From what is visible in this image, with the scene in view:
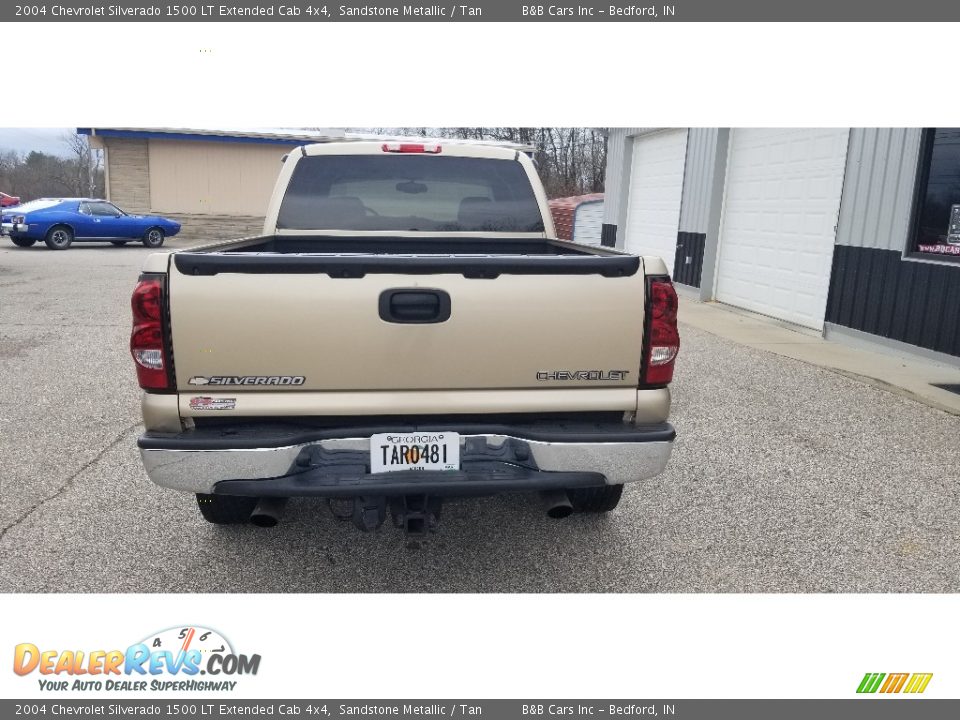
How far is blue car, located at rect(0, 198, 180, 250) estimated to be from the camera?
71.1 ft

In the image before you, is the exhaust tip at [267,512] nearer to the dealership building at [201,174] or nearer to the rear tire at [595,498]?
the rear tire at [595,498]

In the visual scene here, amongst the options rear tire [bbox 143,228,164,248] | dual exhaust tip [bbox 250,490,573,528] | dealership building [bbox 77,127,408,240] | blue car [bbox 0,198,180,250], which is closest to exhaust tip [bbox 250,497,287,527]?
dual exhaust tip [bbox 250,490,573,528]

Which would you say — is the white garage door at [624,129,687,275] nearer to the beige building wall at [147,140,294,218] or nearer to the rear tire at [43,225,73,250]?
the rear tire at [43,225,73,250]

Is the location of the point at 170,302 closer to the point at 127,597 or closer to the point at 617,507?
the point at 127,597

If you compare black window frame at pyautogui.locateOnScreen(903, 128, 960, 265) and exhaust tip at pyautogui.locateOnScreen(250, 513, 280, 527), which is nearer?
exhaust tip at pyautogui.locateOnScreen(250, 513, 280, 527)

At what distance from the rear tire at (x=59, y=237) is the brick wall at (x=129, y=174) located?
7.01 m

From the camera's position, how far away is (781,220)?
1114 centimetres

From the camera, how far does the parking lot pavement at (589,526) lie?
3.52 metres

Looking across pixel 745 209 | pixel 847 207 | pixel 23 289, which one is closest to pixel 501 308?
pixel 847 207

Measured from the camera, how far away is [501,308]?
10.0 feet

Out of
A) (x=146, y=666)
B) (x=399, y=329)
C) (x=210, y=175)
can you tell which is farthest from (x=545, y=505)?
(x=210, y=175)

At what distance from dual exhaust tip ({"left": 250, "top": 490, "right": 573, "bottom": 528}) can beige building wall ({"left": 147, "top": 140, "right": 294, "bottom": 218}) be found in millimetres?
27236

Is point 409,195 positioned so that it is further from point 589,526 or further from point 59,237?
point 59,237

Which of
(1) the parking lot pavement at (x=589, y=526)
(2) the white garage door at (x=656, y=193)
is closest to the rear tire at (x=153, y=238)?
(2) the white garage door at (x=656, y=193)
